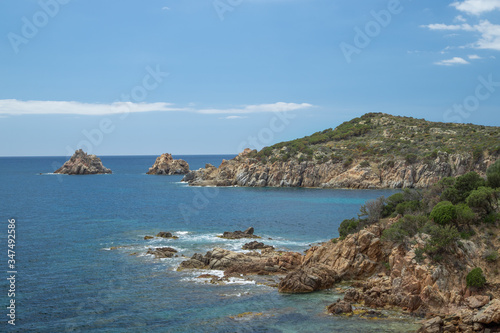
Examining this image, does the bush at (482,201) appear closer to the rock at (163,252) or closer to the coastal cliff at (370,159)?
the rock at (163,252)

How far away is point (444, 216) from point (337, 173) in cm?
8775

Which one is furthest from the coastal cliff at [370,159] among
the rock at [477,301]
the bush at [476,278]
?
the rock at [477,301]

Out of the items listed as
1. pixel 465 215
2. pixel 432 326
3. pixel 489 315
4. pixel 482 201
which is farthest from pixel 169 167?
pixel 489 315

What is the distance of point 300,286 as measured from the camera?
33031 mm

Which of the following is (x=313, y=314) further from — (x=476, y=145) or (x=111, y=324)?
(x=476, y=145)

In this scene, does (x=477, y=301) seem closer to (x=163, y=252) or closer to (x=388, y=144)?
(x=163, y=252)

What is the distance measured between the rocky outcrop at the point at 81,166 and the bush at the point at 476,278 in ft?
576

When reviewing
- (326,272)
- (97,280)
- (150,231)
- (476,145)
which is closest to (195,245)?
(150,231)

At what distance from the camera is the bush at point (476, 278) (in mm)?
28188

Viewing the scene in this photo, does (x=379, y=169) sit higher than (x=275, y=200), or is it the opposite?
(x=379, y=169)

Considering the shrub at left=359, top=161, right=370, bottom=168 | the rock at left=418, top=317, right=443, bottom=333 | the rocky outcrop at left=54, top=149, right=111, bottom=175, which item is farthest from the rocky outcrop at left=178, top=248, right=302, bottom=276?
the rocky outcrop at left=54, top=149, right=111, bottom=175

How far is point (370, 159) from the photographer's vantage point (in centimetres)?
12100

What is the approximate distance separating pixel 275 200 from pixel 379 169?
3745 centimetres

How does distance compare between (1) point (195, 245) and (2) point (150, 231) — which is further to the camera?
(2) point (150, 231)
